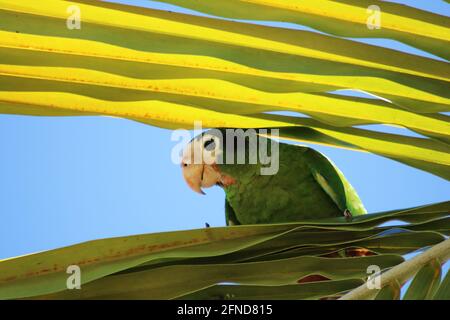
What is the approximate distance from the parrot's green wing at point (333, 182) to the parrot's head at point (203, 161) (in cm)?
44

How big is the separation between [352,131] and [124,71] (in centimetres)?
59

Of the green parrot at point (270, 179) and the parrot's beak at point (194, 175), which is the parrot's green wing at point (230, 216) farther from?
the parrot's beak at point (194, 175)

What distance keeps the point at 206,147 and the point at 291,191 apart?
1.75 ft

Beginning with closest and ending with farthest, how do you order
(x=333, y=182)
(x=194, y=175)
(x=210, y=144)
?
(x=333, y=182)
(x=210, y=144)
(x=194, y=175)

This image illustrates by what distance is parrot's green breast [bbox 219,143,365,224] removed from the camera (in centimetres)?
300

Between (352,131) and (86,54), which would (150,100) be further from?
(352,131)

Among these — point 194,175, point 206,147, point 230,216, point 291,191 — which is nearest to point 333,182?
point 291,191

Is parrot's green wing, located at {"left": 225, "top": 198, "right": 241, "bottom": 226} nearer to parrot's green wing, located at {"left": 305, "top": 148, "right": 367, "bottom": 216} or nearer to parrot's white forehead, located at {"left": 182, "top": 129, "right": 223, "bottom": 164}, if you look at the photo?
parrot's white forehead, located at {"left": 182, "top": 129, "right": 223, "bottom": 164}

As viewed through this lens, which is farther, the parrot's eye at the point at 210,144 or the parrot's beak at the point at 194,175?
the parrot's beak at the point at 194,175

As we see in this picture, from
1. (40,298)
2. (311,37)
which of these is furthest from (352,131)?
(40,298)

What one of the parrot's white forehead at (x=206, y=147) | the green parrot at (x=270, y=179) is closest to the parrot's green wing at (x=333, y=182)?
the green parrot at (x=270, y=179)

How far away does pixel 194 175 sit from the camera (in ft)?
11.5

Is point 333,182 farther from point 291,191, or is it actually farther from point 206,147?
point 206,147

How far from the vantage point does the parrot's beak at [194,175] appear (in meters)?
3.44
